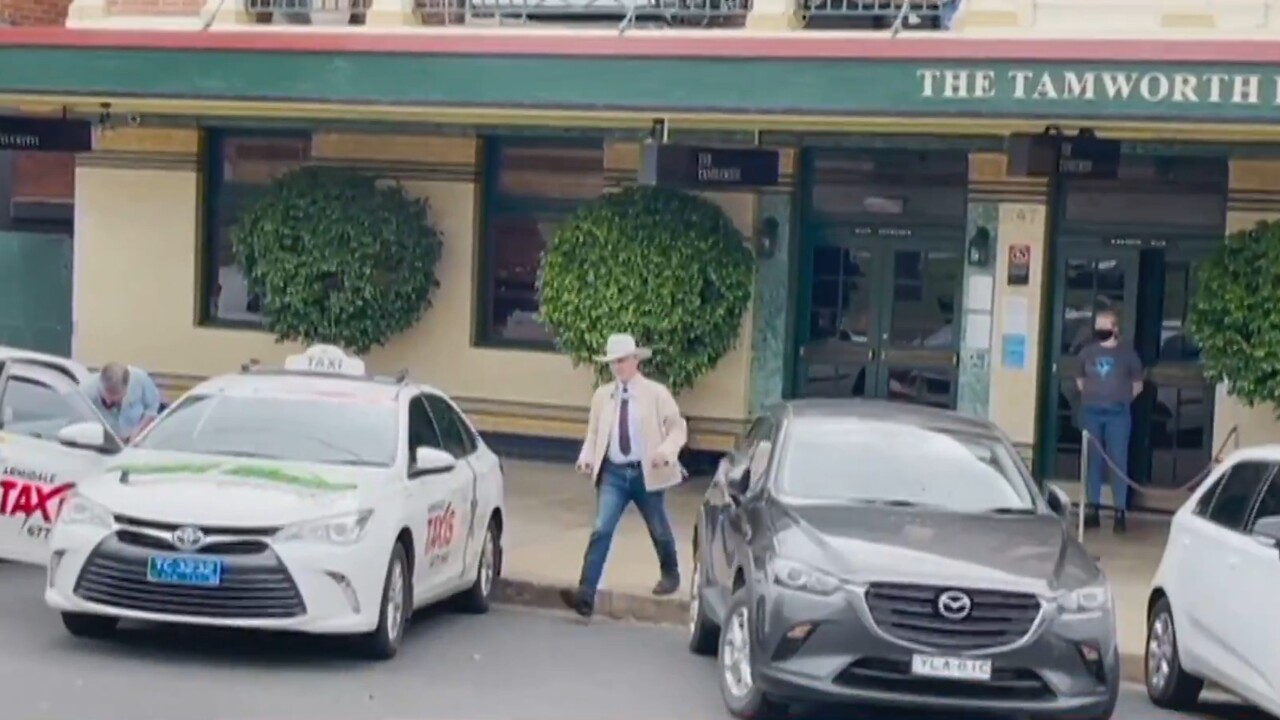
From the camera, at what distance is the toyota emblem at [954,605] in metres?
9.87

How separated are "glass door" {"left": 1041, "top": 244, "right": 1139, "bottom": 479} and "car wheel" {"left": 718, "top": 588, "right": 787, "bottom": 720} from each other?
8.64 m

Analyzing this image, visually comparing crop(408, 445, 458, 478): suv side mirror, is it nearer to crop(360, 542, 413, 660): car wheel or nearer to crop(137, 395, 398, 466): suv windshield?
crop(137, 395, 398, 466): suv windshield

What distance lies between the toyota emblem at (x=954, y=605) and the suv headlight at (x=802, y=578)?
0.48m

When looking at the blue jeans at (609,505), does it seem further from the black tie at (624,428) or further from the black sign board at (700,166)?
the black sign board at (700,166)

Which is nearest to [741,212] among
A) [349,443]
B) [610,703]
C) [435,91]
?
[435,91]

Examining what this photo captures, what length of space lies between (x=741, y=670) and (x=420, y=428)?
3121 mm

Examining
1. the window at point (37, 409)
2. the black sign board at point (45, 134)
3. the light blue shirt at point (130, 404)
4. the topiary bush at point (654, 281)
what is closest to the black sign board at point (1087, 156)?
the topiary bush at point (654, 281)

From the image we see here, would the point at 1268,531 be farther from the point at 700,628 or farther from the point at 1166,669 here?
the point at 700,628

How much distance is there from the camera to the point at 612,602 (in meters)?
14.0

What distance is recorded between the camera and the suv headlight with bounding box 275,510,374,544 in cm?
1097

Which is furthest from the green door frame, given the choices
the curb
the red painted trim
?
the curb

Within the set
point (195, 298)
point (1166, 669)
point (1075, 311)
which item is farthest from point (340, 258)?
point (1166, 669)

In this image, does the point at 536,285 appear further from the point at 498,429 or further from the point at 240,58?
the point at 240,58

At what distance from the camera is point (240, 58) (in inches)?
716
